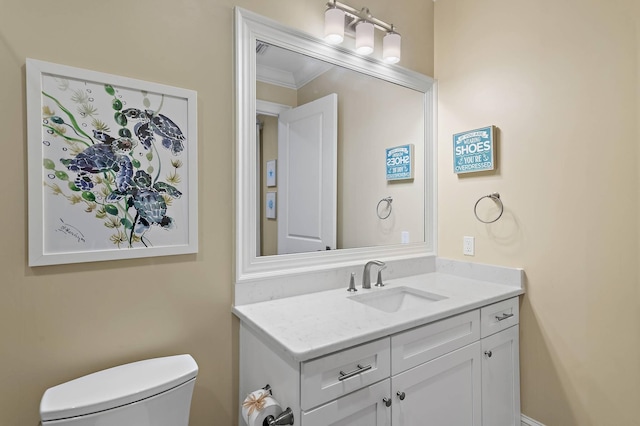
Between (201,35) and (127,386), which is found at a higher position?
A: (201,35)

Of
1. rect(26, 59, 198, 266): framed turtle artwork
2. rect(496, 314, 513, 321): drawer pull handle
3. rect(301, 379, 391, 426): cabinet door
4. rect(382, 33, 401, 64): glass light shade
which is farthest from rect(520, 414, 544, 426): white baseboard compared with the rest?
rect(382, 33, 401, 64): glass light shade

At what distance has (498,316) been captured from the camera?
1694 millimetres

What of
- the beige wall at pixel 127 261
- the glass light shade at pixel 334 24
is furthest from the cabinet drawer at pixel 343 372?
the glass light shade at pixel 334 24

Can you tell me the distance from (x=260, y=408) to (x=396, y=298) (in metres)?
0.99

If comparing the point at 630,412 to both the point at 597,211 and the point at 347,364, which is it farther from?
the point at 347,364

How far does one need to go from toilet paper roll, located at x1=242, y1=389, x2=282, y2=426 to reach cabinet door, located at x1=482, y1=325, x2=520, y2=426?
1.06 meters

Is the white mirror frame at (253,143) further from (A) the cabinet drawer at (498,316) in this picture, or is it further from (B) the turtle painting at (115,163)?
(A) the cabinet drawer at (498,316)

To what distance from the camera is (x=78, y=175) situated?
1.17 meters

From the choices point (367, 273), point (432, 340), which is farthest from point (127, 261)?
point (432, 340)

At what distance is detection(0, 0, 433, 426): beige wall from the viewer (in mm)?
1085

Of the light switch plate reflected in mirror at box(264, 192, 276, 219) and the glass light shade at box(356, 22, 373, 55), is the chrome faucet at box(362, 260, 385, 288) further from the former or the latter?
the glass light shade at box(356, 22, 373, 55)

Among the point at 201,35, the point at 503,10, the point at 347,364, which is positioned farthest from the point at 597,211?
the point at 201,35

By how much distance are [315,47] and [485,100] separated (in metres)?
1.06
